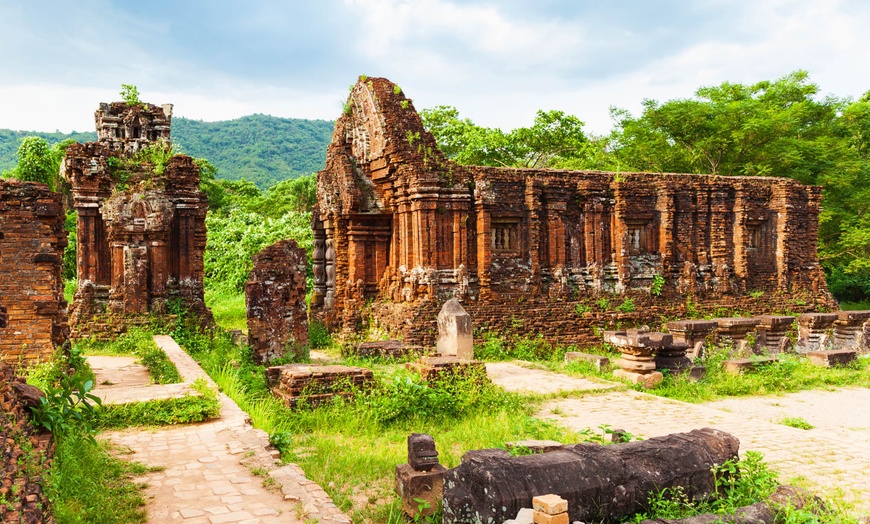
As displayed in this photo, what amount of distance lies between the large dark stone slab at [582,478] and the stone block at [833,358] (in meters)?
9.69

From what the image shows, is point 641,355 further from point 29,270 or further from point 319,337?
point 29,270

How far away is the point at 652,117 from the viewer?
84.9 ft

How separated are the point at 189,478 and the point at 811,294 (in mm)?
18636

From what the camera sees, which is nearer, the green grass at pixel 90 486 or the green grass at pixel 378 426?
the green grass at pixel 90 486

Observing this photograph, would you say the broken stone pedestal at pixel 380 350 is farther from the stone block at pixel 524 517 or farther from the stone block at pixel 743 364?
the stone block at pixel 524 517

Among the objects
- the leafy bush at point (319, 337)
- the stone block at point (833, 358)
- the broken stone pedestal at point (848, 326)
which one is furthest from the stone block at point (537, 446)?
the broken stone pedestal at point (848, 326)

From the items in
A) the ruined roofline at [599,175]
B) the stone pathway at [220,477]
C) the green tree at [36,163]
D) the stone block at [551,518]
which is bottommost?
the stone pathway at [220,477]

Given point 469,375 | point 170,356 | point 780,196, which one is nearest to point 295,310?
point 170,356

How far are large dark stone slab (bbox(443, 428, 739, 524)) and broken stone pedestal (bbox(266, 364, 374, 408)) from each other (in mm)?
3933

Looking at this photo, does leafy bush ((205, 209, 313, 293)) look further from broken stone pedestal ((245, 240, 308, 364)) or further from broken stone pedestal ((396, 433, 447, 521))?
broken stone pedestal ((396, 433, 447, 521))

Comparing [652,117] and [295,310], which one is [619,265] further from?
[652,117]

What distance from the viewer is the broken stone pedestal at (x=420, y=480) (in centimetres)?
582

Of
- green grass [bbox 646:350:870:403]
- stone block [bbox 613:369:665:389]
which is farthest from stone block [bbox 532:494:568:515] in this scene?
stone block [bbox 613:369:665:389]

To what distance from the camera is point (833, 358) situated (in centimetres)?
1386
